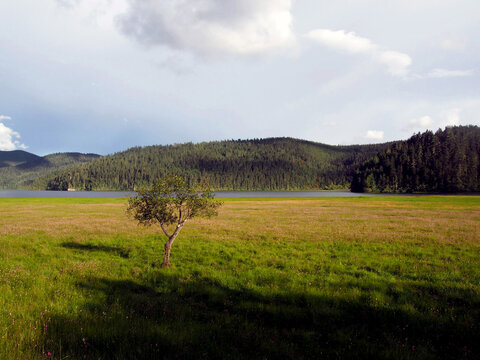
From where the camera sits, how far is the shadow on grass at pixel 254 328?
4.83m

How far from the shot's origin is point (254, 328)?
19.2 feet

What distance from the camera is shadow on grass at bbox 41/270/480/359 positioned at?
4.83 metres

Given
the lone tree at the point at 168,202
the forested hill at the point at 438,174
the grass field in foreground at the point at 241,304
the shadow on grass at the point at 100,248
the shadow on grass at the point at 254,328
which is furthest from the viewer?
the forested hill at the point at 438,174

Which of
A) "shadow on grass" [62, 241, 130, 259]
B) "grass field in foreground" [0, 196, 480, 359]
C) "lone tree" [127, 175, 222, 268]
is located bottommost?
"shadow on grass" [62, 241, 130, 259]

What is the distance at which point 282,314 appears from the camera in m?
6.92

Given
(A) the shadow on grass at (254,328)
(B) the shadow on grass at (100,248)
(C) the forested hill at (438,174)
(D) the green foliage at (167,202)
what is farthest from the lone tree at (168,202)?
(C) the forested hill at (438,174)

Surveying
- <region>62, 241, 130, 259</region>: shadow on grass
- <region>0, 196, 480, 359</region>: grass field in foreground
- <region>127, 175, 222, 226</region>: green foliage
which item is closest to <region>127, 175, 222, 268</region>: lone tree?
<region>127, 175, 222, 226</region>: green foliage

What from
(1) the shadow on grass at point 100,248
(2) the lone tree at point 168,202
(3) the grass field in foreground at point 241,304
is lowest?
(1) the shadow on grass at point 100,248

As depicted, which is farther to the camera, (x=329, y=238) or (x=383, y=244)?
(x=329, y=238)

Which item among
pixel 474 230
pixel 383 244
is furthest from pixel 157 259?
pixel 474 230

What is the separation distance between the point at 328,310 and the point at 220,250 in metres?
9.99

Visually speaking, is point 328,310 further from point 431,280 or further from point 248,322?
point 431,280

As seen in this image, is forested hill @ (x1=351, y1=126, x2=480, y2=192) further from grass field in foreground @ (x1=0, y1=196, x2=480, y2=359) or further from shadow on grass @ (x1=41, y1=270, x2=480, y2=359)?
shadow on grass @ (x1=41, y1=270, x2=480, y2=359)

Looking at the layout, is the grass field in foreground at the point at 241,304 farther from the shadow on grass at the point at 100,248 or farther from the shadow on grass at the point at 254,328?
the shadow on grass at the point at 100,248
